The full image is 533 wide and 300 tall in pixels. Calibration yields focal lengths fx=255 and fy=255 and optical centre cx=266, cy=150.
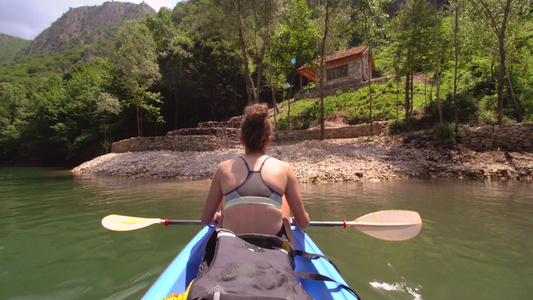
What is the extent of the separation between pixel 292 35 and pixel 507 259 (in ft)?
47.9

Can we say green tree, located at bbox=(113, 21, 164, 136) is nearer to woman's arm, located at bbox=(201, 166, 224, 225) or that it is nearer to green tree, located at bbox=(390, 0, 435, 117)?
green tree, located at bbox=(390, 0, 435, 117)

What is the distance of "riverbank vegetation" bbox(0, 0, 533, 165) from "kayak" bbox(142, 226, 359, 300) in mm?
11325

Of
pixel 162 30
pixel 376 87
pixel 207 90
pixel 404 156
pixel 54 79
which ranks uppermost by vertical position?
pixel 162 30

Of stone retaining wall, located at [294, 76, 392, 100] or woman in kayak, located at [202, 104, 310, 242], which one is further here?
stone retaining wall, located at [294, 76, 392, 100]

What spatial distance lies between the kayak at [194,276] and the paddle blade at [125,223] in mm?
943

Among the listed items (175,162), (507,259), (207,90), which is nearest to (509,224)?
(507,259)

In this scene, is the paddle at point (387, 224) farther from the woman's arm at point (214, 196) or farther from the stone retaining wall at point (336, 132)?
the stone retaining wall at point (336, 132)

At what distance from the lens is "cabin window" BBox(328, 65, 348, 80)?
72.3 feet

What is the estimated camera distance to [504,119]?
10.2 metres

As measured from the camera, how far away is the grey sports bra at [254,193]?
152 centimetres

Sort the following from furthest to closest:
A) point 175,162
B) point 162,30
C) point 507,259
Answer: point 162,30
point 175,162
point 507,259

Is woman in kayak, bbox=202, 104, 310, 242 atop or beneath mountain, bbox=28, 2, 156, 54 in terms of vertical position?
beneath

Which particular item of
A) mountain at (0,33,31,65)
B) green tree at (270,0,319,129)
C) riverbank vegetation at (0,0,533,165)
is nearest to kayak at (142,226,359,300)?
riverbank vegetation at (0,0,533,165)

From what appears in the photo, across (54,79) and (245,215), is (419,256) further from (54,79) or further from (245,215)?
(54,79)
